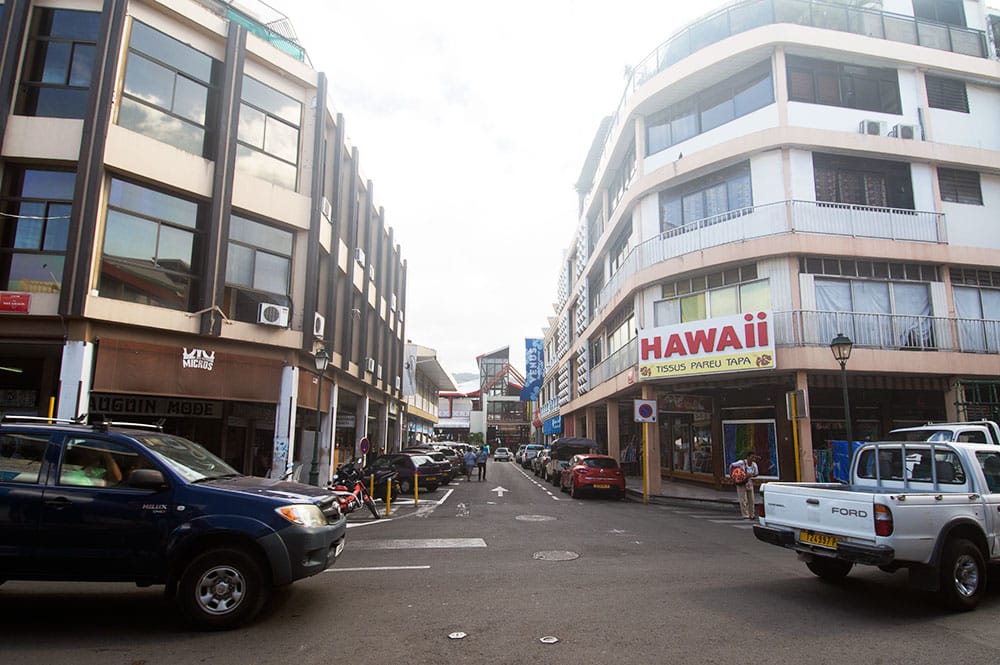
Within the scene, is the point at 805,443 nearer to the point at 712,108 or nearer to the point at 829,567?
the point at 829,567

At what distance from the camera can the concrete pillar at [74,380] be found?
1273 cm

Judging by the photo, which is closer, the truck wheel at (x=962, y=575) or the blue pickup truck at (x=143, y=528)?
the blue pickup truck at (x=143, y=528)

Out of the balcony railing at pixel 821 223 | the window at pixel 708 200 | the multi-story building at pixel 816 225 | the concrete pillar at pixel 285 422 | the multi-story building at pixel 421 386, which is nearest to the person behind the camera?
the concrete pillar at pixel 285 422

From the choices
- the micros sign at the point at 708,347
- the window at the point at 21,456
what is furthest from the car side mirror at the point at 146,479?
the micros sign at the point at 708,347

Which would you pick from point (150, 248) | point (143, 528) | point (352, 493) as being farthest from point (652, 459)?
point (143, 528)

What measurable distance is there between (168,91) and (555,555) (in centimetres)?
1477

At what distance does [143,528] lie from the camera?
549 centimetres

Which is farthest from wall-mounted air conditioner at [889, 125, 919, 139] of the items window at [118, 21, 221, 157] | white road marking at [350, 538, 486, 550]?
window at [118, 21, 221, 157]

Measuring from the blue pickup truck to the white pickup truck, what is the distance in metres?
5.58

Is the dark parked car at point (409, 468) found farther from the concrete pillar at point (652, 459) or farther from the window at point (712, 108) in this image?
the window at point (712, 108)

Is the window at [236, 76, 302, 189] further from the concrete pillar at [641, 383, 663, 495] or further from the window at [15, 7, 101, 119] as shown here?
the concrete pillar at [641, 383, 663, 495]

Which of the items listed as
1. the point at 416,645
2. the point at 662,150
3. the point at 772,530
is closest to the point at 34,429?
the point at 416,645

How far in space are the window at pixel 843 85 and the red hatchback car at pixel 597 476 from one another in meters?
13.2

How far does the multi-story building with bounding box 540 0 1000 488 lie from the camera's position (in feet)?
57.0
